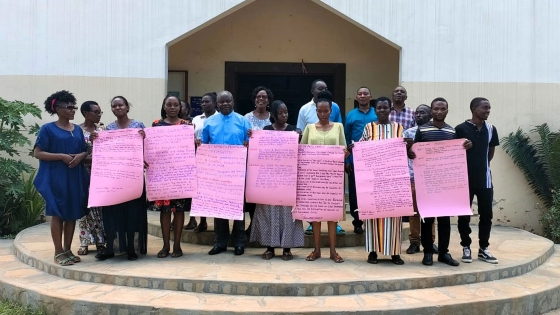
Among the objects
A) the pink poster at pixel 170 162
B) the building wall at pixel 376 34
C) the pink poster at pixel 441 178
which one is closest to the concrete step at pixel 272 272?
the pink poster at pixel 441 178

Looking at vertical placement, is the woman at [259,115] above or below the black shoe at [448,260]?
above

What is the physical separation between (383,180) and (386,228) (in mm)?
480

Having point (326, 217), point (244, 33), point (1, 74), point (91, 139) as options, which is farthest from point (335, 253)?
point (1, 74)

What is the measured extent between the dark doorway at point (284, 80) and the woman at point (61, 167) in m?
4.28

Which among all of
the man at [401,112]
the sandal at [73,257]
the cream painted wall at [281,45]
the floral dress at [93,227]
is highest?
the cream painted wall at [281,45]

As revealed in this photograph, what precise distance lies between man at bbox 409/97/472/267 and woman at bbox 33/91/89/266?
3.27m

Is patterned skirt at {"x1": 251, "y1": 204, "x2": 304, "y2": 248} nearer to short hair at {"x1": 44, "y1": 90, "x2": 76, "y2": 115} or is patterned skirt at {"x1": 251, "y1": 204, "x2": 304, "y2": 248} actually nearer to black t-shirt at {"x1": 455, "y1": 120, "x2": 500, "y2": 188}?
black t-shirt at {"x1": 455, "y1": 120, "x2": 500, "y2": 188}

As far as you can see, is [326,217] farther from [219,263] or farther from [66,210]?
[66,210]

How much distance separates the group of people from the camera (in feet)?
16.4

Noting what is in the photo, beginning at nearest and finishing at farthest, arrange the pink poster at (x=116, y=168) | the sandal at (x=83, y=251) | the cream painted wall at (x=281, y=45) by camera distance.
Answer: the pink poster at (x=116, y=168) < the sandal at (x=83, y=251) < the cream painted wall at (x=281, y=45)

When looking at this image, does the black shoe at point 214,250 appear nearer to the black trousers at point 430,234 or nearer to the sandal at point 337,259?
the sandal at point 337,259

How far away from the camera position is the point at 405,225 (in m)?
6.67

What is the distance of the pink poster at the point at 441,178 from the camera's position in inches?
200

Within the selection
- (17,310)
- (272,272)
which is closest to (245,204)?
(272,272)
